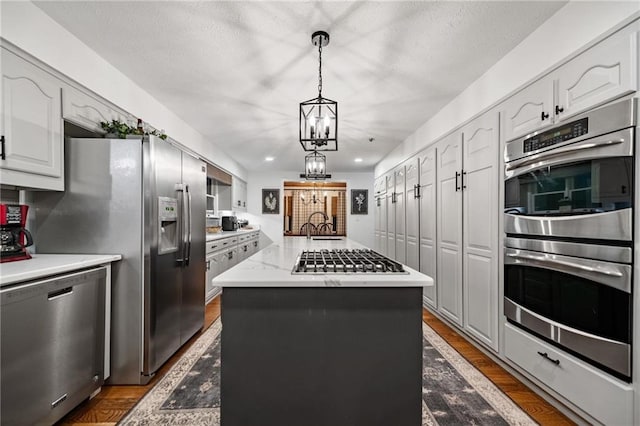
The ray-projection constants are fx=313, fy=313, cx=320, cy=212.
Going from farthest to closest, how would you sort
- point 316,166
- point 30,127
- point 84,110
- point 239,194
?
1. point 239,194
2. point 316,166
3. point 84,110
4. point 30,127

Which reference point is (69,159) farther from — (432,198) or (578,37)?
(432,198)

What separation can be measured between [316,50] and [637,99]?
6.29 feet

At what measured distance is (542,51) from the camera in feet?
6.84

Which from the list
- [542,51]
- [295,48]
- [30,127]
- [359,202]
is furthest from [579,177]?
[359,202]

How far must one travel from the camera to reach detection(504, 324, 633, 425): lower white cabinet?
150 cm

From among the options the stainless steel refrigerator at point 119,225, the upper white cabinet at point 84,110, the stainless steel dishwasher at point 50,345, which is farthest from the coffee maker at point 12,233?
the upper white cabinet at point 84,110

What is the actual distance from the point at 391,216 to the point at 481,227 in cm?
301

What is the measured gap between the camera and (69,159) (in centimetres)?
216

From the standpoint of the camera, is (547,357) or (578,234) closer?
(578,234)

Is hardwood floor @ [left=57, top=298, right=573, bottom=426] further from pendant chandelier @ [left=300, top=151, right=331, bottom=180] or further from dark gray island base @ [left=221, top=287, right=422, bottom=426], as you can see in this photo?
pendant chandelier @ [left=300, top=151, right=331, bottom=180]

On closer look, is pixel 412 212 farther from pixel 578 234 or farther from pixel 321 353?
pixel 321 353

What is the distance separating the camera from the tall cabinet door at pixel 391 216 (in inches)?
220

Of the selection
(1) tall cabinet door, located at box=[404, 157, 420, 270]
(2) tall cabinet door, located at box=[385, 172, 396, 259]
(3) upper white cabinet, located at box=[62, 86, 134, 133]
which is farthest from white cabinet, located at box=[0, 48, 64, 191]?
(2) tall cabinet door, located at box=[385, 172, 396, 259]

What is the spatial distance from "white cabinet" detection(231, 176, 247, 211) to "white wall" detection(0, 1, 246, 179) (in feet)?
10.3
